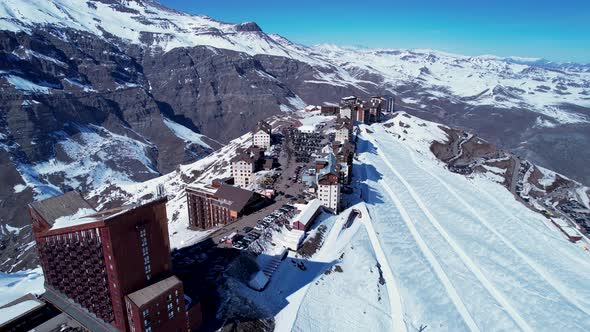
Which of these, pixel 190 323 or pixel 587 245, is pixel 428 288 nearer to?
pixel 190 323

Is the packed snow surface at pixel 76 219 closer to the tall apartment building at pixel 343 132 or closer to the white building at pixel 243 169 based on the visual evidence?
the white building at pixel 243 169

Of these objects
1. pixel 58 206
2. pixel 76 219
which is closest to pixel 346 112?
pixel 58 206

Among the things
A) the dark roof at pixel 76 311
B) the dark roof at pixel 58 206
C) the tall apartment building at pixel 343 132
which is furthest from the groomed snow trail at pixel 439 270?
the dark roof at pixel 58 206

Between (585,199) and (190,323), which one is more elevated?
(190,323)

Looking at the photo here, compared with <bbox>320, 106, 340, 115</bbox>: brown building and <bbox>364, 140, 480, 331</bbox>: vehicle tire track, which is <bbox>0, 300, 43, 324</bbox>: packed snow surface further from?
<bbox>320, 106, 340, 115</bbox>: brown building

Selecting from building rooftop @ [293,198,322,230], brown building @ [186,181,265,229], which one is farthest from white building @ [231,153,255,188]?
building rooftop @ [293,198,322,230]

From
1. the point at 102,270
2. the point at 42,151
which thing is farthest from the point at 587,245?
the point at 42,151

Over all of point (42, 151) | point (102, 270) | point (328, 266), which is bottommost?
point (42, 151)
